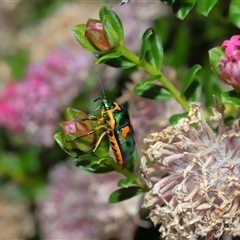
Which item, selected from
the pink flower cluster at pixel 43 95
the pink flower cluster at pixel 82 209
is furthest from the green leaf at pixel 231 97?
the pink flower cluster at pixel 43 95

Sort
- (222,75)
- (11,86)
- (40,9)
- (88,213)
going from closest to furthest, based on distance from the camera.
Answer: (222,75) → (88,213) → (11,86) → (40,9)

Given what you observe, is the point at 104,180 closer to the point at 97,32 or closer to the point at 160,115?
the point at 160,115

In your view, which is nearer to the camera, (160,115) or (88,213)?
(160,115)

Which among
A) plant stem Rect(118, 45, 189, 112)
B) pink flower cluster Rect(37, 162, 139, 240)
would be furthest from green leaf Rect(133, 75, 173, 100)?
pink flower cluster Rect(37, 162, 139, 240)

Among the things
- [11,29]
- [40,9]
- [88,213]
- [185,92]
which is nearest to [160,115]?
[185,92]

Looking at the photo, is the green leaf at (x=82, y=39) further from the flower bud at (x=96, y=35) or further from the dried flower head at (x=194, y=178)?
the dried flower head at (x=194, y=178)

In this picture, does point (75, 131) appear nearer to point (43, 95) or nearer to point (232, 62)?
point (232, 62)
